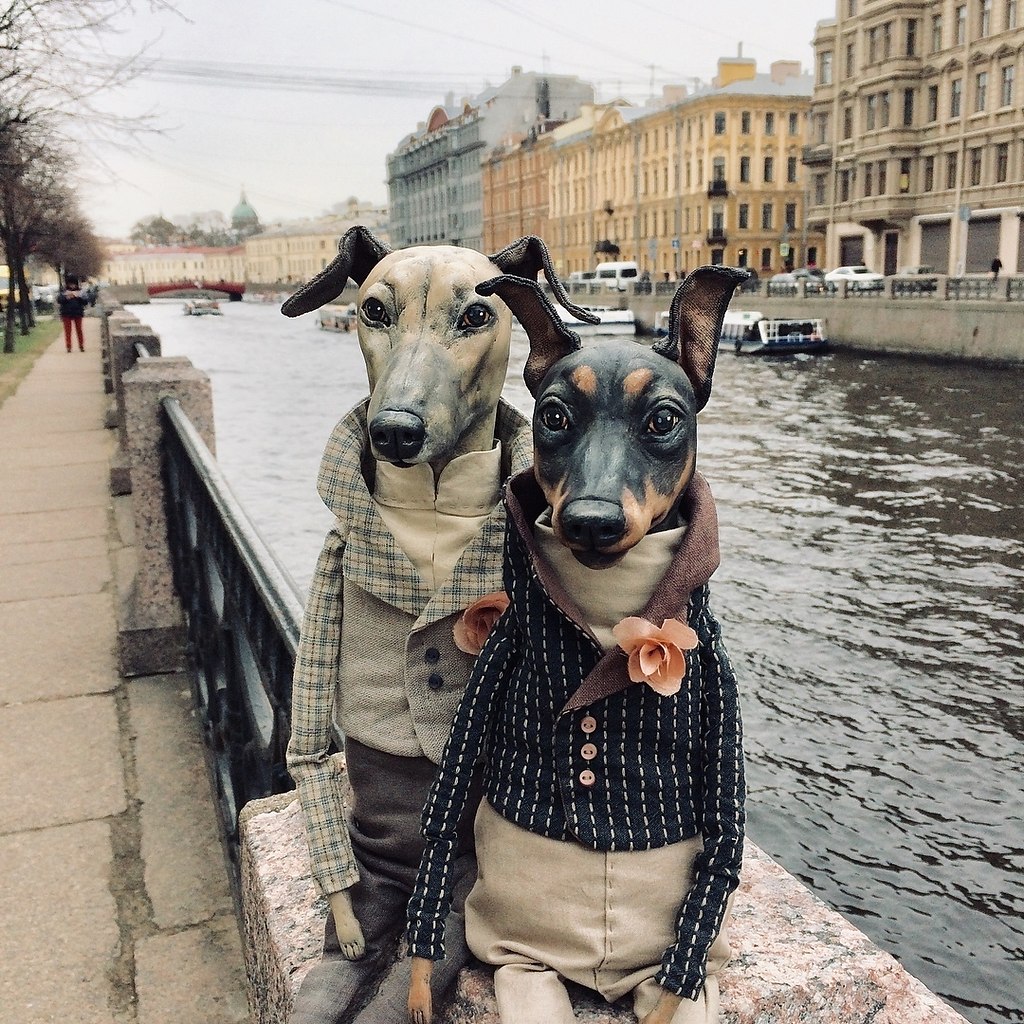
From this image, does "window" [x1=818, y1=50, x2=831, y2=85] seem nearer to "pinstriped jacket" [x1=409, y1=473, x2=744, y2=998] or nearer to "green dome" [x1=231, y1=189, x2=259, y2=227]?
"pinstriped jacket" [x1=409, y1=473, x2=744, y2=998]

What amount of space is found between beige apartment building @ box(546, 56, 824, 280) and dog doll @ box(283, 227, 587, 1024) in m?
54.3

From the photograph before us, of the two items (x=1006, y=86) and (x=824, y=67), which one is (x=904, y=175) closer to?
(x=1006, y=86)

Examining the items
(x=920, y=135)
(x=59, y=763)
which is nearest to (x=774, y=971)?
(x=59, y=763)

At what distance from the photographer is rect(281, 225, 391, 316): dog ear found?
180cm

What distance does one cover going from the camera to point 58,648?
5.17 m

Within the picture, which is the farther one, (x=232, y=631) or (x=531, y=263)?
(x=232, y=631)

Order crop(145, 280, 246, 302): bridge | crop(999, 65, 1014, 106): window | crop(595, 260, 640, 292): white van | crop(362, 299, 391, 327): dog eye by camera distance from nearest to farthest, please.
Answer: crop(362, 299, 391, 327): dog eye, crop(999, 65, 1014, 106): window, crop(595, 260, 640, 292): white van, crop(145, 280, 246, 302): bridge

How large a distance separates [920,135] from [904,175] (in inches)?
57.4

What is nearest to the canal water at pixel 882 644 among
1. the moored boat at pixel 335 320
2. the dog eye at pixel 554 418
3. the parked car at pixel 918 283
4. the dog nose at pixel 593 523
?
the dog eye at pixel 554 418

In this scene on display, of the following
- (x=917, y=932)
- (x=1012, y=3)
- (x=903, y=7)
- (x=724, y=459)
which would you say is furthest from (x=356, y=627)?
(x=903, y=7)

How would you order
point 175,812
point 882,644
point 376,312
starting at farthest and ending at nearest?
point 882,644 < point 175,812 < point 376,312

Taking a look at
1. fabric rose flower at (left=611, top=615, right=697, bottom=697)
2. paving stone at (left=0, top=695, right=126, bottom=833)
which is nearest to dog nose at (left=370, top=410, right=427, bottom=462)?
fabric rose flower at (left=611, top=615, right=697, bottom=697)

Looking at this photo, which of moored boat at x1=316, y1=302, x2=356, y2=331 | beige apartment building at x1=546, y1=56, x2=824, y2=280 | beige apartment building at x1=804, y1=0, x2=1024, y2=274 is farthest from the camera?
beige apartment building at x1=546, y1=56, x2=824, y2=280

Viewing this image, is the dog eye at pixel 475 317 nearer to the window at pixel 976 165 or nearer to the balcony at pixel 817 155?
the window at pixel 976 165
